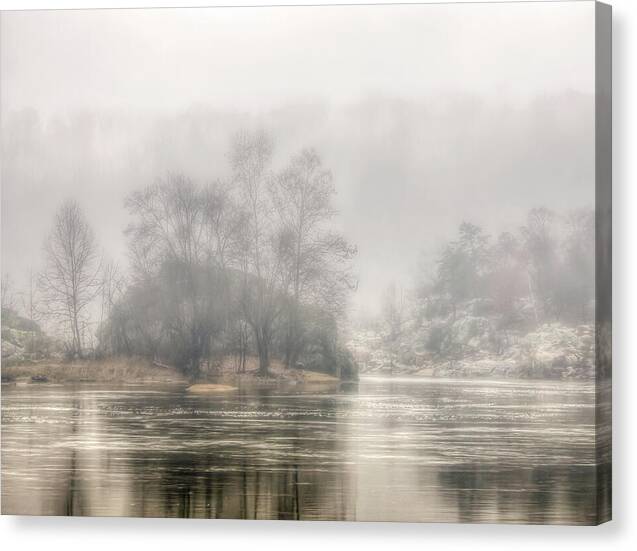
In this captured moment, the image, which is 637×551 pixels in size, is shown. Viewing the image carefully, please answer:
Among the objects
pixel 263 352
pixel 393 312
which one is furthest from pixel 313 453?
pixel 393 312

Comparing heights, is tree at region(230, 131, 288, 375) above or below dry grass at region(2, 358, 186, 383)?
above

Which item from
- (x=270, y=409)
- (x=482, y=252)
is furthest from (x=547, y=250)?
(x=270, y=409)

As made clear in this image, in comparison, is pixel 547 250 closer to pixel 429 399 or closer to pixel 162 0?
pixel 429 399

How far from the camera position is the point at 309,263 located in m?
7.12

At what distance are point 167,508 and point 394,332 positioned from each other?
1.84 metres

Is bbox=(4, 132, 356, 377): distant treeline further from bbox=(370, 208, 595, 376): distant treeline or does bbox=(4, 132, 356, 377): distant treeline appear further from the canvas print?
bbox=(370, 208, 595, 376): distant treeline

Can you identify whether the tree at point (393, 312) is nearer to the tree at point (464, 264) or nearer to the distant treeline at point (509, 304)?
the distant treeline at point (509, 304)

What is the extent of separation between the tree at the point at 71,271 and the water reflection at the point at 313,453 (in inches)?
19.4

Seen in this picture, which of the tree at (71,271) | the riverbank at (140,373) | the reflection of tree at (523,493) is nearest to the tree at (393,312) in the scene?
the riverbank at (140,373)

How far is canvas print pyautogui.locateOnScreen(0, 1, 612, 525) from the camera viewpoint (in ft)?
22.7

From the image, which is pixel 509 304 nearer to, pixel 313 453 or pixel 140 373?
pixel 313 453

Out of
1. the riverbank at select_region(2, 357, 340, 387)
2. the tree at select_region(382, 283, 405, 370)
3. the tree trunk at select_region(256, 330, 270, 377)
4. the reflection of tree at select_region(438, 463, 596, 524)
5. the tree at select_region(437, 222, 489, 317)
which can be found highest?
the tree at select_region(437, 222, 489, 317)

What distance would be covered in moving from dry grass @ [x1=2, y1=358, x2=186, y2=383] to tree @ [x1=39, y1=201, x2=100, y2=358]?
12 centimetres

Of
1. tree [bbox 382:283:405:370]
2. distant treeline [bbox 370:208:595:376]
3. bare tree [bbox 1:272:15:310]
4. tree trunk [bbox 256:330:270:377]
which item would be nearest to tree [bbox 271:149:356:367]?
tree trunk [bbox 256:330:270:377]
